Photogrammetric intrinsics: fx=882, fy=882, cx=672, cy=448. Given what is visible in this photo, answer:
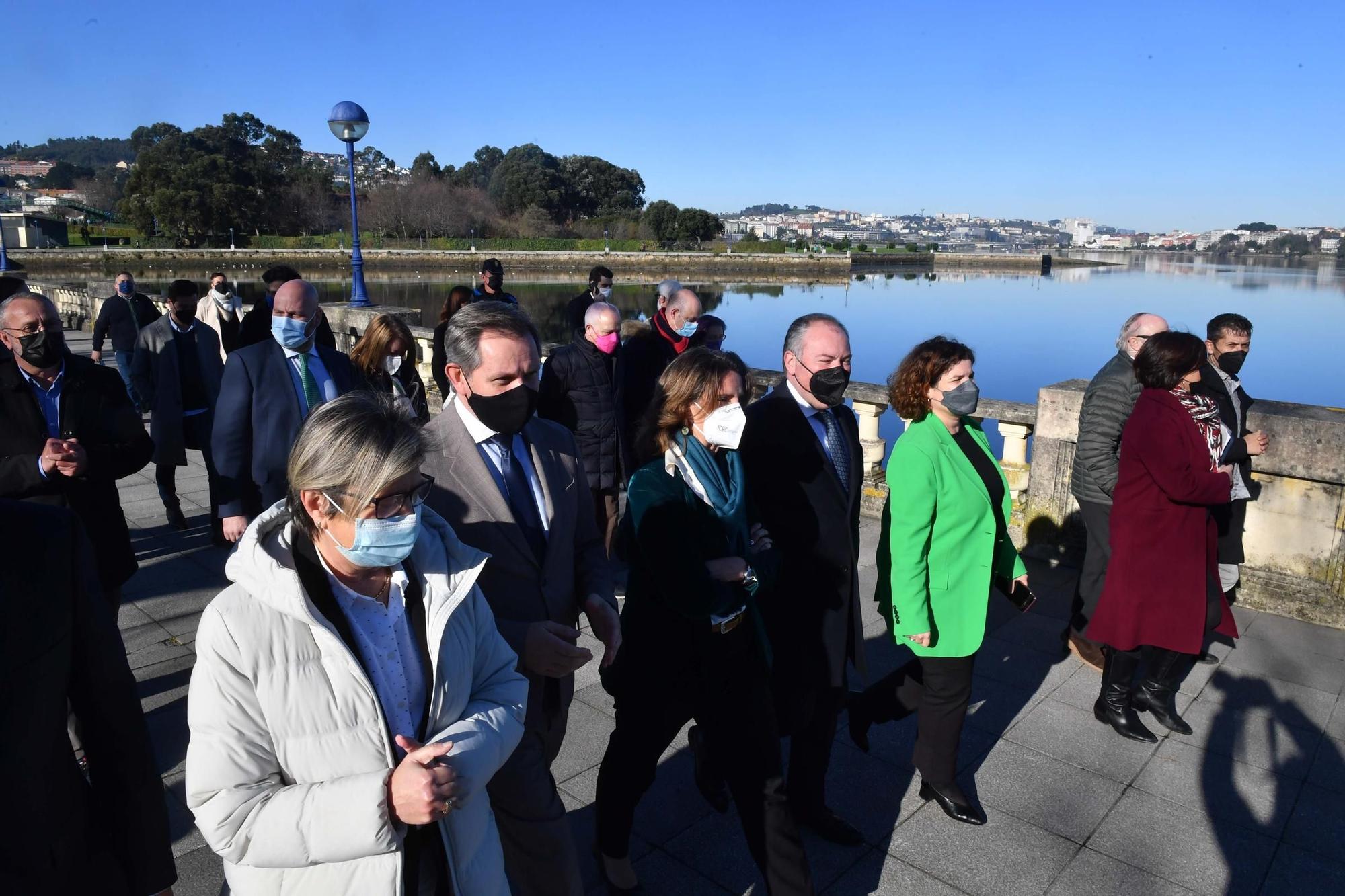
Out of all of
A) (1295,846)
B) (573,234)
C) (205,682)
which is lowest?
(1295,846)

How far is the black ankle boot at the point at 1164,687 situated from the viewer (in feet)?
12.6

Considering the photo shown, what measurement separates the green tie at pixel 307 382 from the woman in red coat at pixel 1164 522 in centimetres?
372

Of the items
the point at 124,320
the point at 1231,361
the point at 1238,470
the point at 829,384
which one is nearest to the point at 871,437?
the point at 1231,361

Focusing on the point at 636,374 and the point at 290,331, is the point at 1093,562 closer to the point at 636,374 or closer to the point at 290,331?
the point at 636,374

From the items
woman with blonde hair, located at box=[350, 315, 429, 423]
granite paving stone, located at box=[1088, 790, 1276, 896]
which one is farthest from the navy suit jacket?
granite paving stone, located at box=[1088, 790, 1276, 896]

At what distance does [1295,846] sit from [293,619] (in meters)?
3.41

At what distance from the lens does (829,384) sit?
3033 millimetres

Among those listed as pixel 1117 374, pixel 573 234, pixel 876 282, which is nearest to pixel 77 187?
pixel 573 234

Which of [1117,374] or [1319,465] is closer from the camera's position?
[1117,374]

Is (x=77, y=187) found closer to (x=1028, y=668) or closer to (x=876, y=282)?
(x=876, y=282)

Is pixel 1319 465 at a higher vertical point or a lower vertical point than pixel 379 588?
lower

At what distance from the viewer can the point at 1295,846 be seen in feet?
10.1

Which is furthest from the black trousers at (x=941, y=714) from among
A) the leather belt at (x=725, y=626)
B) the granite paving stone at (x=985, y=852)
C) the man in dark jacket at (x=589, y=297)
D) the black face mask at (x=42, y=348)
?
the black face mask at (x=42, y=348)

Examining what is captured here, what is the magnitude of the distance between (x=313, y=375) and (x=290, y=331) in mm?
248
